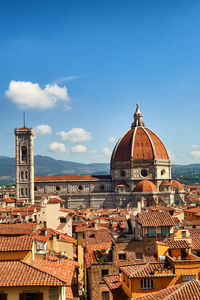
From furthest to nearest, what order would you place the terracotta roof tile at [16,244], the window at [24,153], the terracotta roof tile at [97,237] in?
the window at [24,153] < the terracotta roof tile at [97,237] < the terracotta roof tile at [16,244]

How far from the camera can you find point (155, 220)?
1950cm

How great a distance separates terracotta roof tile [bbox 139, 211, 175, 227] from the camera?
63.0 ft

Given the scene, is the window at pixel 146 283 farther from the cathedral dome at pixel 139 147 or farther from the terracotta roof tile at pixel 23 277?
the cathedral dome at pixel 139 147

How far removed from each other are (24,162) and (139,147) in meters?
24.7

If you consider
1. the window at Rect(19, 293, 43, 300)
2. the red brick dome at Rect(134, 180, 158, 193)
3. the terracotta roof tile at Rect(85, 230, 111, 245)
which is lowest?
the terracotta roof tile at Rect(85, 230, 111, 245)

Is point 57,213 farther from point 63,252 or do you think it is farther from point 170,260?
point 170,260

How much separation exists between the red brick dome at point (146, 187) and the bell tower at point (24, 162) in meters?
22.0

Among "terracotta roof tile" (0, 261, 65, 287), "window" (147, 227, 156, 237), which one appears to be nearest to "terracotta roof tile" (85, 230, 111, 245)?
"window" (147, 227, 156, 237)

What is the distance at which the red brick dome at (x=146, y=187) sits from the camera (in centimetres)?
8412

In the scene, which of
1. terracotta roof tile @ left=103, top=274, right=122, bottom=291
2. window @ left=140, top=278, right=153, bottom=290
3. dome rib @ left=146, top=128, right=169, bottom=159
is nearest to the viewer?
window @ left=140, top=278, right=153, bottom=290

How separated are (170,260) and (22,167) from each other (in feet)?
259

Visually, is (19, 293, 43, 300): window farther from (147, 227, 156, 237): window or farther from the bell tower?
the bell tower

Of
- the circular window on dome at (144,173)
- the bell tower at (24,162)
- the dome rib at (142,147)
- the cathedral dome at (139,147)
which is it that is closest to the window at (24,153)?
the bell tower at (24,162)

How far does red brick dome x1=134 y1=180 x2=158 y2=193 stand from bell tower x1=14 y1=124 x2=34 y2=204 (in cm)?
2196
